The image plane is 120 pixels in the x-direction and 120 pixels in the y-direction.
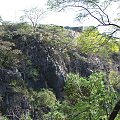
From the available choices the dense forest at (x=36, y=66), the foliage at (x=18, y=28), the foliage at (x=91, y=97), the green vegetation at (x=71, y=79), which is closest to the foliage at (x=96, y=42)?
the green vegetation at (x=71, y=79)

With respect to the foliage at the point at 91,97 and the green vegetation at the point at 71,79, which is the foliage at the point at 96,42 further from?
the foliage at the point at 91,97

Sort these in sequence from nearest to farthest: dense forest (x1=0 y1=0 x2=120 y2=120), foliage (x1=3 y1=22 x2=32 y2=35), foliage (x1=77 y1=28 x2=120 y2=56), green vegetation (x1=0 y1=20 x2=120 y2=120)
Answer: foliage (x1=77 y1=28 x2=120 y2=56)
green vegetation (x1=0 y1=20 x2=120 y2=120)
dense forest (x1=0 y1=0 x2=120 y2=120)
foliage (x1=3 y1=22 x2=32 y2=35)

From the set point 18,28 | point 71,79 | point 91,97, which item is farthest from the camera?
point 18,28

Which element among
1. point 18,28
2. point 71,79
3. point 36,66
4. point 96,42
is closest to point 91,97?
point 71,79

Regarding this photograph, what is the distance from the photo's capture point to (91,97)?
11883mm

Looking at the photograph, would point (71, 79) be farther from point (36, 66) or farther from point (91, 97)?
point (36, 66)

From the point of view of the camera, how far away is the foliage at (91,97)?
31.0 ft

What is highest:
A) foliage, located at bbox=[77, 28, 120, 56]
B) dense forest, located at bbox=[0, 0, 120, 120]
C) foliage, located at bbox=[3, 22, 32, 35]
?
foliage, located at bbox=[77, 28, 120, 56]

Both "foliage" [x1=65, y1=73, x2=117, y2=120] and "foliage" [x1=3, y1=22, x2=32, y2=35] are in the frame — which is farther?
"foliage" [x1=3, y1=22, x2=32, y2=35]

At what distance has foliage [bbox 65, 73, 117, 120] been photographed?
945cm

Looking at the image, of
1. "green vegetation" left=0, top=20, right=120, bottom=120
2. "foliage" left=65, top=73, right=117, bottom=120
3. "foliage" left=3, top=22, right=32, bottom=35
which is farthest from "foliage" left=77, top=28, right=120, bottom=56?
"foliage" left=3, top=22, right=32, bottom=35

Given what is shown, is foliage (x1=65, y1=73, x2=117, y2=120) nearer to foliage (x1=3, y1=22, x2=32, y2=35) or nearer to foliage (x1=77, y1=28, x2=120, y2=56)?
foliage (x1=77, y1=28, x2=120, y2=56)

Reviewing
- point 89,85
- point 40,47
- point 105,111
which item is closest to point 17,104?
point 40,47

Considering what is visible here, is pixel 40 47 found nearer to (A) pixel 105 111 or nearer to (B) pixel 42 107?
(B) pixel 42 107
